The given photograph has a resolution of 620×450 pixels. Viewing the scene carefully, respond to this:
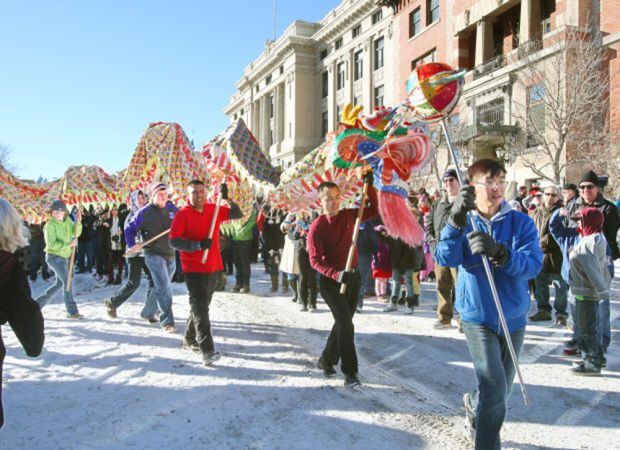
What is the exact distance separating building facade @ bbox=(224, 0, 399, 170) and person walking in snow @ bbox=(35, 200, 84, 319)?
1087 inches

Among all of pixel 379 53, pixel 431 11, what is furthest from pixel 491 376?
pixel 379 53

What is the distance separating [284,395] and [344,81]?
3857cm

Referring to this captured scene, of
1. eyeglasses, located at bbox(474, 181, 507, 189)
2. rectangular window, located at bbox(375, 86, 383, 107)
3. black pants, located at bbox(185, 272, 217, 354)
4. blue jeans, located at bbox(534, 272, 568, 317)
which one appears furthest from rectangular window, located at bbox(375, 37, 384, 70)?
eyeglasses, located at bbox(474, 181, 507, 189)

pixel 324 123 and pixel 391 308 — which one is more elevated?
pixel 324 123

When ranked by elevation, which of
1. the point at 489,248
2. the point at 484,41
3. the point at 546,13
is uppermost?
the point at 546,13

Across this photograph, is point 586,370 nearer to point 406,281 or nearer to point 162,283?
point 406,281

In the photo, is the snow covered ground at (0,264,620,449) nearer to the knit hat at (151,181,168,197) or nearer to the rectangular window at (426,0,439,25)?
the knit hat at (151,181,168,197)

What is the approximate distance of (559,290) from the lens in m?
6.84

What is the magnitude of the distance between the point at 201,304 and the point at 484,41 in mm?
24485

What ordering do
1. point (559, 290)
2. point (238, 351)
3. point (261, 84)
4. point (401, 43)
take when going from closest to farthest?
1. point (238, 351)
2. point (559, 290)
3. point (401, 43)
4. point (261, 84)

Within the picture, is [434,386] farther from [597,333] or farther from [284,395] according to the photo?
[597,333]

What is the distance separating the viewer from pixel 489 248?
275 cm

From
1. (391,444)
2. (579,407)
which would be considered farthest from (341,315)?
(579,407)

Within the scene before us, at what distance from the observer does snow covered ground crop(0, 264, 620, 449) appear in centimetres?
345
